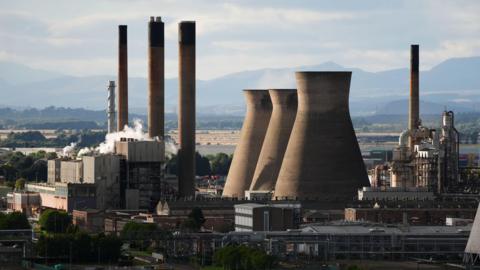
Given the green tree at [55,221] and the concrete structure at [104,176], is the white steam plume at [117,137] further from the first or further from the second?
the green tree at [55,221]

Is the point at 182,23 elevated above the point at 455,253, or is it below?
above

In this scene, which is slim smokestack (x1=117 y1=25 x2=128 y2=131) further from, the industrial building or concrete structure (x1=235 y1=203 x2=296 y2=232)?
concrete structure (x1=235 y1=203 x2=296 y2=232)

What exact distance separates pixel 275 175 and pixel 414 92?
469 inches

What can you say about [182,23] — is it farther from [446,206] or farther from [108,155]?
[446,206]

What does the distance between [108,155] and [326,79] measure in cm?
1112

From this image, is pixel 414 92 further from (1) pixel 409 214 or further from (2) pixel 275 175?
(1) pixel 409 214

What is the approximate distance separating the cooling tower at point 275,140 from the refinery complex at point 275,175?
49 mm

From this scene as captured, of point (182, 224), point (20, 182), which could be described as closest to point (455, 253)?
point (182, 224)

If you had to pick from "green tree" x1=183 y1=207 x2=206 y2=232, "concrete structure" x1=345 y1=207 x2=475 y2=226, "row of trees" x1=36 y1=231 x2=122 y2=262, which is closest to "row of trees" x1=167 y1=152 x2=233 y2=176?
"green tree" x1=183 y1=207 x2=206 y2=232

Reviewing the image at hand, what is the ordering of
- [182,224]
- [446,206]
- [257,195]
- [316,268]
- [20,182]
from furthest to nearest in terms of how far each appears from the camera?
[20,182], [257,195], [446,206], [182,224], [316,268]

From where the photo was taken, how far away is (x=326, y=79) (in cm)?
8362

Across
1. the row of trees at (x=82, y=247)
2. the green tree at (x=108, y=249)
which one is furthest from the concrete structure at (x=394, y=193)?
the green tree at (x=108, y=249)

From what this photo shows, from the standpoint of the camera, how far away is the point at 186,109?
92.5m

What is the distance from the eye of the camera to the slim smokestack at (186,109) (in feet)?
299
